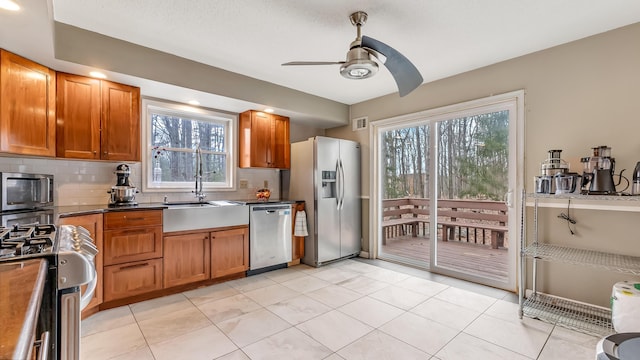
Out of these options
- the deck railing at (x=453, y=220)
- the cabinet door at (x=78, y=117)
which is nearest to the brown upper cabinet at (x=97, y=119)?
the cabinet door at (x=78, y=117)

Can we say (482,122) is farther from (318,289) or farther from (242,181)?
(242,181)

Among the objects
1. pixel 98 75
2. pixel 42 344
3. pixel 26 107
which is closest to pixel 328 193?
pixel 98 75

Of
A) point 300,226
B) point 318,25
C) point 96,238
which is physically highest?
point 318,25

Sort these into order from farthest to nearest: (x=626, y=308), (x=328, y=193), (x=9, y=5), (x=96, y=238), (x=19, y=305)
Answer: (x=328, y=193)
(x=96, y=238)
(x=626, y=308)
(x=9, y=5)
(x=19, y=305)

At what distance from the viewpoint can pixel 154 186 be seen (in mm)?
3393

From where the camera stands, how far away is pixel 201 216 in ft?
10.3

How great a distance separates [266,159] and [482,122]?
9.01 ft

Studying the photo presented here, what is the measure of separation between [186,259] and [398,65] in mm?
2748

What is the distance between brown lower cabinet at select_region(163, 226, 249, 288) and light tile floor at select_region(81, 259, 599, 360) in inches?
6.7

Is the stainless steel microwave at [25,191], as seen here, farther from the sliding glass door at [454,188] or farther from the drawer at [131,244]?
the sliding glass door at [454,188]

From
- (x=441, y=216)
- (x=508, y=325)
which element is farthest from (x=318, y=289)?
(x=441, y=216)

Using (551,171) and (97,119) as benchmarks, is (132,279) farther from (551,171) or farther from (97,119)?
(551,171)

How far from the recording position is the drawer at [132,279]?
2.60 metres

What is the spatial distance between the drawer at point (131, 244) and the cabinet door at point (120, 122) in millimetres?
738
